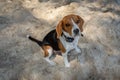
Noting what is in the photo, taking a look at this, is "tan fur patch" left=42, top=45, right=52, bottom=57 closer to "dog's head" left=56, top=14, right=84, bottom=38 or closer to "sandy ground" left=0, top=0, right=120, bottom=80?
"sandy ground" left=0, top=0, right=120, bottom=80

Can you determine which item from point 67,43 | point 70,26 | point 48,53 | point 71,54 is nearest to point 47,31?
point 71,54

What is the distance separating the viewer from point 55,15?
6.61m

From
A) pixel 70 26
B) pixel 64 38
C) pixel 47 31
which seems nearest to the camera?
pixel 70 26

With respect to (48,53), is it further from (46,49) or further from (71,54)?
(71,54)

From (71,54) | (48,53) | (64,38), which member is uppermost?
(64,38)

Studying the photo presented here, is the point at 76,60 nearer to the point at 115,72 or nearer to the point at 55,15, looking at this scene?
the point at 115,72

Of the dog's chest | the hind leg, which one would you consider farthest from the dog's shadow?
the dog's chest

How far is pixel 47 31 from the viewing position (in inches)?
240

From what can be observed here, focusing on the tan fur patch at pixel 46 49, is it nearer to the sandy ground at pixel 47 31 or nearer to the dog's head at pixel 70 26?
the sandy ground at pixel 47 31

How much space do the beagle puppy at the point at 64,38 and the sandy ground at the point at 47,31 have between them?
23cm

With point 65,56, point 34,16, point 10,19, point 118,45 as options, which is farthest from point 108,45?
point 10,19

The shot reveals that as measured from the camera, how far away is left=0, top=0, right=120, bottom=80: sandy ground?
207 inches

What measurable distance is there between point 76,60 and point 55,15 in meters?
1.59

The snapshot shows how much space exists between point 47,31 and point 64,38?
4.05 ft
